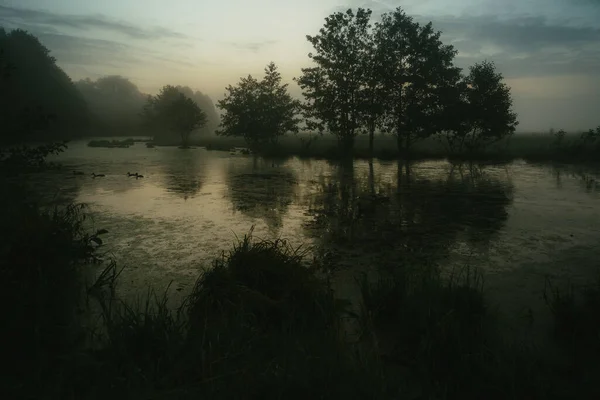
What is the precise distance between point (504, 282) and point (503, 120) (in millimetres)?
22310

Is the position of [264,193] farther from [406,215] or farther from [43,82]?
[43,82]

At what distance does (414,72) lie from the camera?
24172 millimetres

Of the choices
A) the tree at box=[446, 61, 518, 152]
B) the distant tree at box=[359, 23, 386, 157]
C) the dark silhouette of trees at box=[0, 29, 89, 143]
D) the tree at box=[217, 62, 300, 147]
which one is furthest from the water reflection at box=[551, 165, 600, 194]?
the dark silhouette of trees at box=[0, 29, 89, 143]

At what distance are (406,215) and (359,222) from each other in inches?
53.6

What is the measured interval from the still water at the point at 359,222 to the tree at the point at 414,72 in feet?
36.5

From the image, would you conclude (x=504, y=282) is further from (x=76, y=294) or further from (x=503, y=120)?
(x=503, y=120)

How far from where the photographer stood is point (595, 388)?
2.55m

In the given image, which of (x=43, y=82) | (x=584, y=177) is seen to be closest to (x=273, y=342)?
(x=584, y=177)

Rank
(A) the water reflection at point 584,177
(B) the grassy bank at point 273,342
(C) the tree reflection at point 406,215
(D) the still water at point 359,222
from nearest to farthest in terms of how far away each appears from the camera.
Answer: (B) the grassy bank at point 273,342
(D) the still water at point 359,222
(C) the tree reflection at point 406,215
(A) the water reflection at point 584,177

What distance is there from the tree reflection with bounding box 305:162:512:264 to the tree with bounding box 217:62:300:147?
65.8 feet

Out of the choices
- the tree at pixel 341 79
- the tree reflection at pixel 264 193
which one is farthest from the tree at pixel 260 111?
the tree reflection at pixel 264 193

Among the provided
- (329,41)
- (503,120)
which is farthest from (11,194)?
(503,120)

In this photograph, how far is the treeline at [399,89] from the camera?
2350 centimetres

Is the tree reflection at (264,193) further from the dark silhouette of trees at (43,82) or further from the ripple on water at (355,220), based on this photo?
the dark silhouette of trees at (43,82)
